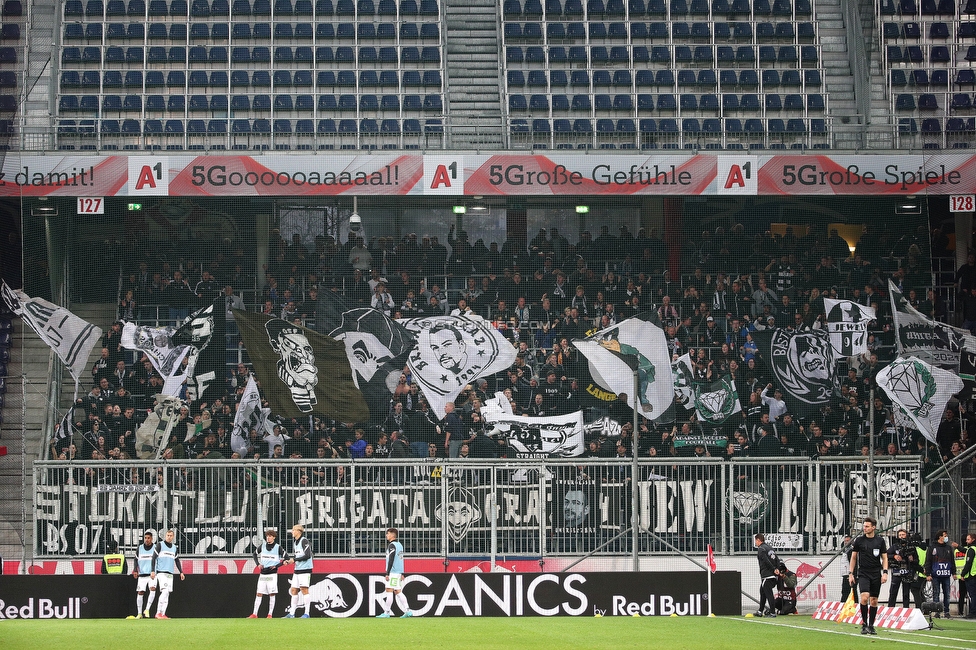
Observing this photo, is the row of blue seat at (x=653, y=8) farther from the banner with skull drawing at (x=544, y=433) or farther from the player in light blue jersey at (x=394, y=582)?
the player in light blue jersey at (x=394, y=582)

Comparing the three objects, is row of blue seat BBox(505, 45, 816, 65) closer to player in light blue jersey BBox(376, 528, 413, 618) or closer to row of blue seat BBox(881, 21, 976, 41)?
row of blue seat BBox(881, 21, 976, 41)

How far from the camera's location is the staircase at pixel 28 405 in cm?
2283

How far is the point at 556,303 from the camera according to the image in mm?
24531

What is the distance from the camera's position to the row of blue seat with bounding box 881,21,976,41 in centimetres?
2734

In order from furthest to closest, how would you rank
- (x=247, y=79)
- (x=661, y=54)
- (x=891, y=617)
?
1. (x=661, y=54)
2. (x=247, y=79)
3. (x=891, y=617)

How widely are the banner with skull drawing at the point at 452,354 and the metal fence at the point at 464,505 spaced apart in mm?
3834

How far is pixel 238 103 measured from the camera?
25.1m

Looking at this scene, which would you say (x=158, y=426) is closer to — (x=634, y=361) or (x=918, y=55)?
(x=634, y=361)

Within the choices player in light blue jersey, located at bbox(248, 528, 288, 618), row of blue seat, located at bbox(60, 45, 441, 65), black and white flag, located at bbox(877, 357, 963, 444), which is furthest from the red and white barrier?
row of blue seat, located at bbox(60, 45, 441, 65)

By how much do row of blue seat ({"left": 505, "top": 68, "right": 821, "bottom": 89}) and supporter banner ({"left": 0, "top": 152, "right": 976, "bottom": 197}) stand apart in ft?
11.4

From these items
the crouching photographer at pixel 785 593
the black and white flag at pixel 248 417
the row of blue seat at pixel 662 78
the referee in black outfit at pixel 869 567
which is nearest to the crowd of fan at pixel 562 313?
the black and white flag at pixel 248 417

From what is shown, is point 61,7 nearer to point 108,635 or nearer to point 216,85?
point 216,85

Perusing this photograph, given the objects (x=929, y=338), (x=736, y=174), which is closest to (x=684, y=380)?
(x=736, y=174)

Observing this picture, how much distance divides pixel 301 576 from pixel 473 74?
545 inches
